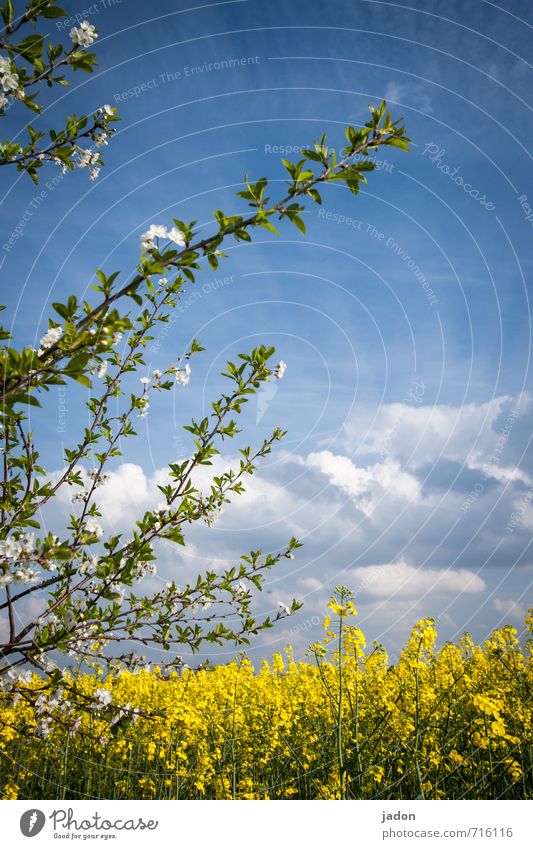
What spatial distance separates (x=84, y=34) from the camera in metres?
2.94

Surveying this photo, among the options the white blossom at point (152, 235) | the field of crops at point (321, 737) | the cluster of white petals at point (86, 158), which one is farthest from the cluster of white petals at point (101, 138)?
the field of crops at point (321, 737)

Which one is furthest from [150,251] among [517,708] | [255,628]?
[517,708]

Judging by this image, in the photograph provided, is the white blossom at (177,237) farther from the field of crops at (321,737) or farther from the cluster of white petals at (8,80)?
the field of crops at (321,737)

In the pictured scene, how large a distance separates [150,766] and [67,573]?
18.9ft

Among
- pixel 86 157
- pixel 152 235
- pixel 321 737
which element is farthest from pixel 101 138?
pixel 321 737

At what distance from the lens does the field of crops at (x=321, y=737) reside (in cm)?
523

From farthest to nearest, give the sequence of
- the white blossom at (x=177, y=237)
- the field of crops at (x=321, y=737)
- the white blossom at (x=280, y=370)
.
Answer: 1. the field of crops at (x=321, y=737)
2. the white blossom at (x=280, y=370)
3. the white blossom at (x=177, y=237)

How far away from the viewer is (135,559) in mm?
2832

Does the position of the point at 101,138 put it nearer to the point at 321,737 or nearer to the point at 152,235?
the point at 152,235

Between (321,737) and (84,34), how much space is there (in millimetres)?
7635

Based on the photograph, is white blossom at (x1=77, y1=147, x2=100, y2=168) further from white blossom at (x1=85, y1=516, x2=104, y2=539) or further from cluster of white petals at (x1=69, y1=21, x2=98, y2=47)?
white blossom at (x1=85, y1=516, x2=104, y2=539)

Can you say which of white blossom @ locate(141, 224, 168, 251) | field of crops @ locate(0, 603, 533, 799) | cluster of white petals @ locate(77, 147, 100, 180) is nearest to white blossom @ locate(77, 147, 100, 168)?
cluster of white petals @ locate(77, 147, 100, 180)

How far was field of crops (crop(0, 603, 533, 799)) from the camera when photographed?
5230mm

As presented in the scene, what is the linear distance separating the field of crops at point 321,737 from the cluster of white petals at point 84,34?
15.3 feet
